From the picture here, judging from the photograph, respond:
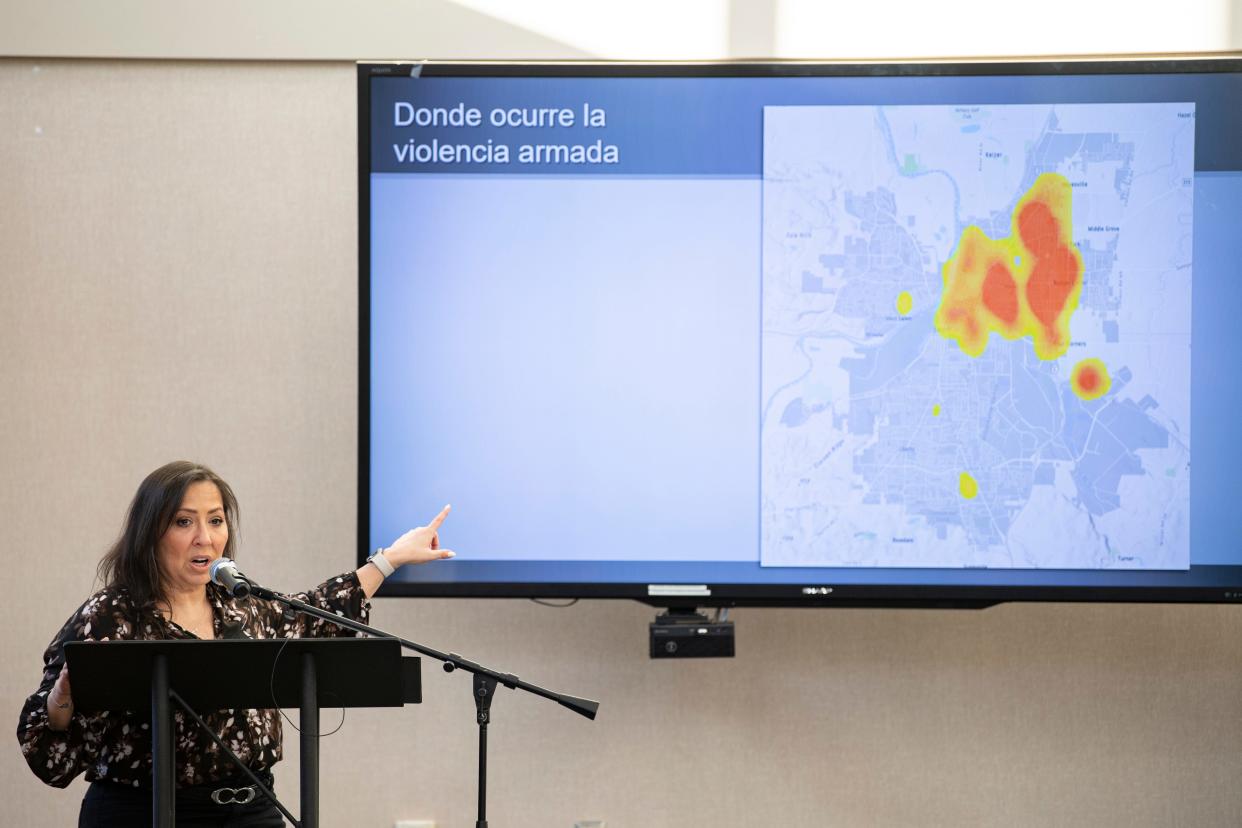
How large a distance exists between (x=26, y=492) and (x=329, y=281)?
44.1 inches

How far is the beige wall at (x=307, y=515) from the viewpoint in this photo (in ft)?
11.7

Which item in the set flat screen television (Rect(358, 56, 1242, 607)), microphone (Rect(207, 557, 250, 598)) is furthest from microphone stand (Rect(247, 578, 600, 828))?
flat screen television (Rect(358, 56, 1242, 607))

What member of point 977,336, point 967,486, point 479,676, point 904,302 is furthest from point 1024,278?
point 479,676

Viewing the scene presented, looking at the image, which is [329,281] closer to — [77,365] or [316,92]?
[316,92]

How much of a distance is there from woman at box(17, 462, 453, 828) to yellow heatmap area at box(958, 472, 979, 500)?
1875 mm

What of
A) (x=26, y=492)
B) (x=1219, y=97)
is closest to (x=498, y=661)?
(x=26, y=492)

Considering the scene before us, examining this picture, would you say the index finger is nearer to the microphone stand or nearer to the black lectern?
the microphone stand

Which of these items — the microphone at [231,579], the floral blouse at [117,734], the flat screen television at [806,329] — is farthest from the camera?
the flat screen television at [806,329]

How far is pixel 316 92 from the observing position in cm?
359

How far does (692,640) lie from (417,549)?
2.64 feet

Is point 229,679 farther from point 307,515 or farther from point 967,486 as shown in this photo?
point 967,486

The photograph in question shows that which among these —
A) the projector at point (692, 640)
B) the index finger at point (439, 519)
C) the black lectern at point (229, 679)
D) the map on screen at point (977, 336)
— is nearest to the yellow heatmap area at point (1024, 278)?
the map on screen at point (977, 336)

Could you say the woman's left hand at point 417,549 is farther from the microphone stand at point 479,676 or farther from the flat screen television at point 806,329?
the microphone stand at point 479,676

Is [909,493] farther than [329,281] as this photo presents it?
No
